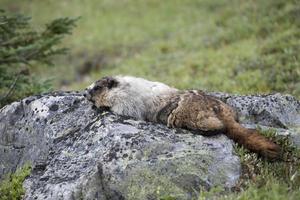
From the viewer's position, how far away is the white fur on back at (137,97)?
7523 millimetres

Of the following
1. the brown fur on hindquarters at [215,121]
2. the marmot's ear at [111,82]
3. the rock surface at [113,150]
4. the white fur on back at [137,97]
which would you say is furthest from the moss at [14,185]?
the brown fur on hindquarters at [215,121]

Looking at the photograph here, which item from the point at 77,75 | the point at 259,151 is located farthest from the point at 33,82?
the point at 77,75

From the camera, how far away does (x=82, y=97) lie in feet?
26.7

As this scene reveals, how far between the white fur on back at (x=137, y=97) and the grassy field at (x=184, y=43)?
1946 millimetres

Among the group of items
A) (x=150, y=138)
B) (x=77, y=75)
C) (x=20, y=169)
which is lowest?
(x=77, y=75)

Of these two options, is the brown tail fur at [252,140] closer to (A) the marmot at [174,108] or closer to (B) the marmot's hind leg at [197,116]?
(A) the marmot at [174,108]

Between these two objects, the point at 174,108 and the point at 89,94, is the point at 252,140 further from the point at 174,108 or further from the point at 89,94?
the point at 89,94

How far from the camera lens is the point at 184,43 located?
20.1 m

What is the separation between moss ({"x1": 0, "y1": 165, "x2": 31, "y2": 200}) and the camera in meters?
6.84

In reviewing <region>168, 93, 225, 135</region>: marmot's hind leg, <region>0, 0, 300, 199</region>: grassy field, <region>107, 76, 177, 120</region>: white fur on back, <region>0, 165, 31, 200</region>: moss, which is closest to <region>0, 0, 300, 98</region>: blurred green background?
<region>0, 0, 300, 199</region>: grassy field

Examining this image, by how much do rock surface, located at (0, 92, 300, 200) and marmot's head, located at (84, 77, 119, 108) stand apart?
0.16 metres

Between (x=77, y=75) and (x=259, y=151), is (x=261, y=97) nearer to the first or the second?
(x=259, y=151)

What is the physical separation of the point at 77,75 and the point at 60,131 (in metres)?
13.2

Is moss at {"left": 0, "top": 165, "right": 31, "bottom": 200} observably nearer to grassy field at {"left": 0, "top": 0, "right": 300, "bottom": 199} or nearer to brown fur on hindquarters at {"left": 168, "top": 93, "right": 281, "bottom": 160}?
brown fur on hindquarters at {"left": 168, "top": 93, "right": 281, "bottom": 160}
